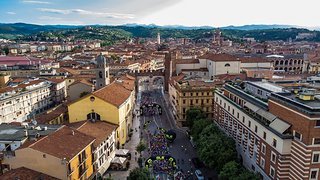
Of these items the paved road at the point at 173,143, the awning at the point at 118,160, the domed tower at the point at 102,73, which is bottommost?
the paved road at the point at 173,143

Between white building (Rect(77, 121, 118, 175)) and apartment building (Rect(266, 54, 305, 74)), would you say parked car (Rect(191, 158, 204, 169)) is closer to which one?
white building (Rect(77, 121, 118, 175))

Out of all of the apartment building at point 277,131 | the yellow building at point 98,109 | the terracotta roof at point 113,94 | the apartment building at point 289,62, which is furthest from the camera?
the apartment building at point 289,62

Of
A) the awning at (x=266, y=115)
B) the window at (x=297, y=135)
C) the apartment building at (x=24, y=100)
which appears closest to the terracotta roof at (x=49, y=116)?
the apartment building at (x=24, y=100)

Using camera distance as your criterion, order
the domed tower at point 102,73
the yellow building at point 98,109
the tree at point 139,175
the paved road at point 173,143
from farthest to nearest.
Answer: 1. the domed tower at point 102,73
2. the yellow building at point 98,109
3. the paved road at point 173,143
4. the tree at point 139,175

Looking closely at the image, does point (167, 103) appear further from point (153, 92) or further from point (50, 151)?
point (50, 151)

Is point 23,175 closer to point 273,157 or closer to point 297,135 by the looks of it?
point 273,157

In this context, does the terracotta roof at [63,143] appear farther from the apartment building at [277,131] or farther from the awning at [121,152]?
the apartment building at [277,131]
